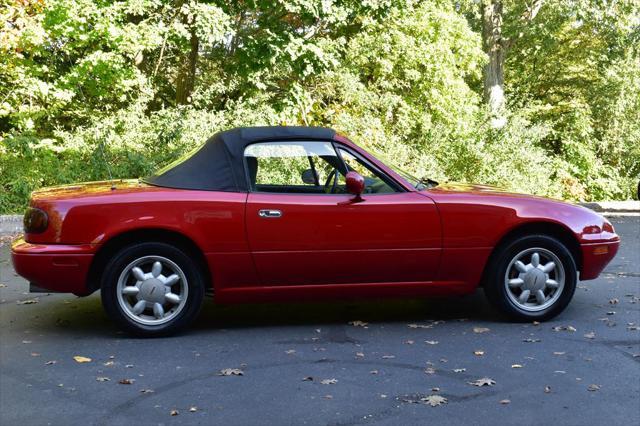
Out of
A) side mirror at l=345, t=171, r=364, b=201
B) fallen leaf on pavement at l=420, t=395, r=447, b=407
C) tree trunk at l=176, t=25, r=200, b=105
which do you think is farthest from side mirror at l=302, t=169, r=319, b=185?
tree trunk at l=176, t=25, r=200, b=105

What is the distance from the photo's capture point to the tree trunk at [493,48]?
28.0 meters

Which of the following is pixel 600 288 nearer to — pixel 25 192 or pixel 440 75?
pixel 25 192

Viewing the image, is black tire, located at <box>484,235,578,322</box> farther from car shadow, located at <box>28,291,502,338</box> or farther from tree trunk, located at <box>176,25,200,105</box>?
tree trunk, located at <box>176,25,200,105</box>

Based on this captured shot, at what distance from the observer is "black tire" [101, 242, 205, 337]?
611 centimetres

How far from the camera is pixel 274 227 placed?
6.30m

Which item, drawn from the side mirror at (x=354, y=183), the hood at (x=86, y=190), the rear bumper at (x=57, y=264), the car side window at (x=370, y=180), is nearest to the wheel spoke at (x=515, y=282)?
the car side window at (x=370, y=180)

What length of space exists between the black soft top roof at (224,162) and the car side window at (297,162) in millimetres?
55

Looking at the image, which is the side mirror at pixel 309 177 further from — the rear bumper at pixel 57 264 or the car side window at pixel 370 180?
the rear bumper at pixel 57 264

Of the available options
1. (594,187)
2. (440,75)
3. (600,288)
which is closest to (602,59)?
(594,187)

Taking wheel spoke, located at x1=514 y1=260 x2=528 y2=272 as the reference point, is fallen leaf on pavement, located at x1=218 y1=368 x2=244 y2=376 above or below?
below

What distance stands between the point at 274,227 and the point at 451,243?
4.50 ft

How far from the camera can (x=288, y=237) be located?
631 cm

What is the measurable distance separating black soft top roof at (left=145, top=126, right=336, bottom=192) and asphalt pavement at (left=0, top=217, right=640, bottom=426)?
1.14 meters

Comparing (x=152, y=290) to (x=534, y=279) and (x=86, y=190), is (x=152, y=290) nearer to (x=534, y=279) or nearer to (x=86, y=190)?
(x=86, y=190)
